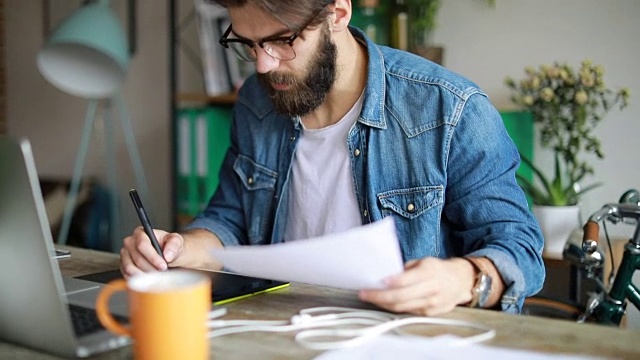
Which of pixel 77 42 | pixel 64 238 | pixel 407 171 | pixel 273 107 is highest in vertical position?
pixel 77 42

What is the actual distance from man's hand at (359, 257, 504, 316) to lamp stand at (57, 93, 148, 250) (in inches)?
101

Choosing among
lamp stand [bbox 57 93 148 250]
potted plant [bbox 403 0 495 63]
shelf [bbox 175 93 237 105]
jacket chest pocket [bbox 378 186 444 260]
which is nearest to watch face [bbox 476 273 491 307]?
jacket chest pocket [bbox 378 186 444 260]

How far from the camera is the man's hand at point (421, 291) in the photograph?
2.78 ft

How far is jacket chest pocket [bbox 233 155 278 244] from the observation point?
4.73 feet

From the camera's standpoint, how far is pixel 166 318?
61 cm

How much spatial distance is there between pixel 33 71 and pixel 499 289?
3481mm

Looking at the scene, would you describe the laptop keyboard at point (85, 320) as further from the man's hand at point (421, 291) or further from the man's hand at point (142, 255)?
the man's hand at point (421, 291)

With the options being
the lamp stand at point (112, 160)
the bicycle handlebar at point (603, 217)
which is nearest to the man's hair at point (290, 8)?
the bicycle handlebar at point (603, 217)

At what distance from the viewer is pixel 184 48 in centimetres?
310

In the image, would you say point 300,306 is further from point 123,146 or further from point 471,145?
point 123,146

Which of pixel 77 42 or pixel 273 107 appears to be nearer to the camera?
pixel 273 107

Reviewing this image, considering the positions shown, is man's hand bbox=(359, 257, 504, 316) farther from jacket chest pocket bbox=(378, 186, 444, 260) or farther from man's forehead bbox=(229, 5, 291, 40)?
man's forehead bbox=(229, 5, 291, 40)

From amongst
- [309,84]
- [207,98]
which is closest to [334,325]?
[309,84]

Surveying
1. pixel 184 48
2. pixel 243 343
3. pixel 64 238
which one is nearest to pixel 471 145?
pixel 243 343
